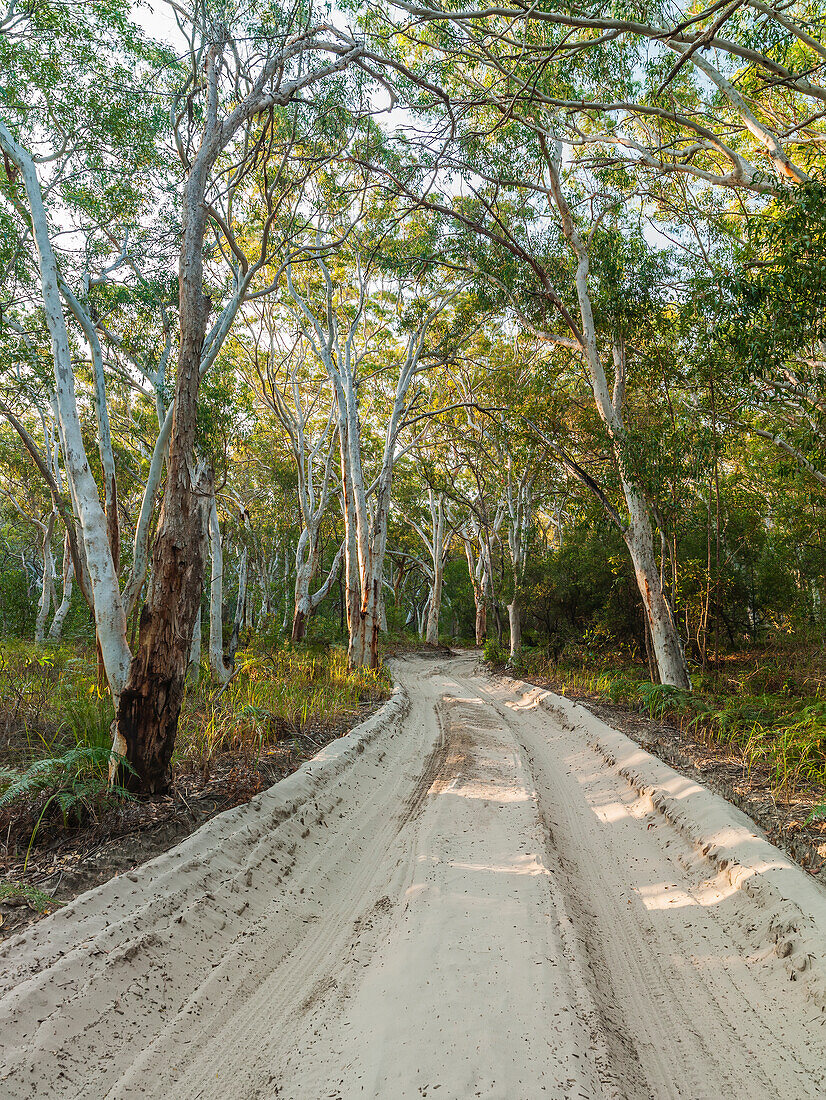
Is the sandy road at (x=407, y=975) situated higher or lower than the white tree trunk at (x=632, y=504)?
lower

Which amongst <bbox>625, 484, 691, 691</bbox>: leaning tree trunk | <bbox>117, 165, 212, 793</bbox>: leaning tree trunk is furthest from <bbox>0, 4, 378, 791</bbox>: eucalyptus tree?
<bbox>625, 484, 691, 691</bbox>: leaning tree trunk

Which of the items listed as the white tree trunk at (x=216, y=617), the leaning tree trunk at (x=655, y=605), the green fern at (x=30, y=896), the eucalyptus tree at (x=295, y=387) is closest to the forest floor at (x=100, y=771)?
the green fern at (x=30, y=896)

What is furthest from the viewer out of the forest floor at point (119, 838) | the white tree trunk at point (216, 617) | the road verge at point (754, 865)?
the white tree trunk at point (216, 617)

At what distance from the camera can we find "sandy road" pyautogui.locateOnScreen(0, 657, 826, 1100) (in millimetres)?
2174

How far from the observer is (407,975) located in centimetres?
270

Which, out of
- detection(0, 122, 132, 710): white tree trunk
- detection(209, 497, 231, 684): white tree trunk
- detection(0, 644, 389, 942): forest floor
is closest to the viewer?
detection(0, 644, 389, 942): forest floor

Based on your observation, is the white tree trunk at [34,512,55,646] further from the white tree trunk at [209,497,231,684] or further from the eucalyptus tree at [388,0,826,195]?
the eucalyptus tree at [388,0,826,195]

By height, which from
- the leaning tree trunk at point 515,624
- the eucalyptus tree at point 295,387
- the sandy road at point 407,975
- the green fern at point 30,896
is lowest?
the sandy road at point 407,975

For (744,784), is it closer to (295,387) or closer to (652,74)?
(652,74)

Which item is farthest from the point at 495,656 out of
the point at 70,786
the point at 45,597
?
the point at 70,786

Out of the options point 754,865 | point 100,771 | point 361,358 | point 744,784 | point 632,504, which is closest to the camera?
point 754,865

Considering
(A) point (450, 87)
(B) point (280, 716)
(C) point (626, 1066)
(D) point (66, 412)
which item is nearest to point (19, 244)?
(D) point (66, 412)

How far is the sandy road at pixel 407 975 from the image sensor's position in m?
2.17

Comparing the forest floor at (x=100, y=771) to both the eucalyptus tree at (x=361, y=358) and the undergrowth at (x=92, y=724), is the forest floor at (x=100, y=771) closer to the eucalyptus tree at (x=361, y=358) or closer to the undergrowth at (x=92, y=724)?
the undergrowth at (x=92, y=724)
